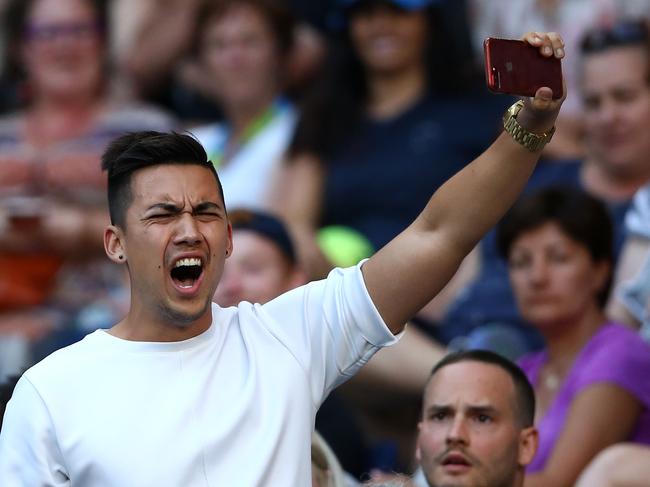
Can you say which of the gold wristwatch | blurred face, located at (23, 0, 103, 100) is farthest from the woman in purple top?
blurred face, located at (23, 0, 103, 100)

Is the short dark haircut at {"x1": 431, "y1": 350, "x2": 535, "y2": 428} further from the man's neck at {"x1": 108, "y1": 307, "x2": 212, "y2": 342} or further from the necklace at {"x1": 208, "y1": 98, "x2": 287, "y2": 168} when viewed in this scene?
the necklace at {"x1": 208, "y1": 98, "x2": 287, "y2": 168}

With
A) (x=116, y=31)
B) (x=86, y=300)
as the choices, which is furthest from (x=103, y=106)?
(x=86, y=300)

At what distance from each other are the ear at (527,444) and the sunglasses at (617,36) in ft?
6.69

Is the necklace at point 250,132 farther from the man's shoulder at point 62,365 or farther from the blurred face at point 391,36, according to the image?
the man's shoulder at point 62,365

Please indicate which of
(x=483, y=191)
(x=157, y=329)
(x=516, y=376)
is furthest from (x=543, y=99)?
(x=516, y=376)

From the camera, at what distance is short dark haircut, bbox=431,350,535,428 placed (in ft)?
12.1

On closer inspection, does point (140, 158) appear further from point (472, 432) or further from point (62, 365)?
point (472, 432)

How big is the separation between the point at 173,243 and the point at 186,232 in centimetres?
3

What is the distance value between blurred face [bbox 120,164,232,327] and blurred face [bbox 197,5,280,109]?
361cm

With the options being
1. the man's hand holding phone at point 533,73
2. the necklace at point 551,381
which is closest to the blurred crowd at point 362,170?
the necklace at point 551,381

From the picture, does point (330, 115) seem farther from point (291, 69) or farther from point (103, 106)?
point (103, 106)

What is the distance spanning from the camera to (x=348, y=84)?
240 inches

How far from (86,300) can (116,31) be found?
62.6 inches

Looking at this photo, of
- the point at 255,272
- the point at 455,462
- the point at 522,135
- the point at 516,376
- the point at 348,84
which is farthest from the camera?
the point at 348,84
